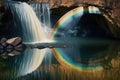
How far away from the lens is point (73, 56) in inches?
808

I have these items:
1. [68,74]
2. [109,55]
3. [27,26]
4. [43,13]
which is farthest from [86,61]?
[43,13]

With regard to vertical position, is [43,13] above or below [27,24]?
above

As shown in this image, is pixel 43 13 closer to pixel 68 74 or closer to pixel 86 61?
pixel 86 61

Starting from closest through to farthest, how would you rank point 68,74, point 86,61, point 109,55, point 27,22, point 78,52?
point 68,74 < point 86,61 < point 109,55 < point 78,52 < point 27,22

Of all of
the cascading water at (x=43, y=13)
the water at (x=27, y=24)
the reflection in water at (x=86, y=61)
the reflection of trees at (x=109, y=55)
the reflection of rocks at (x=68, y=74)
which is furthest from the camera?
the cascading water at (x=43, y=13)

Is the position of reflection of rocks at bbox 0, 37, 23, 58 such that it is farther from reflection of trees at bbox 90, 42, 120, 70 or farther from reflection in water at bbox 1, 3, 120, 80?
reflection of trees at bbox 90, 42, 120, 70

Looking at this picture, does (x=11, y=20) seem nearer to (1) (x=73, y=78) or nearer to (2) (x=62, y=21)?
(2) (x=62, y=21)

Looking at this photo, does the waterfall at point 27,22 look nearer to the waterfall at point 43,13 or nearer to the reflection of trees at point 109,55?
the waterfall at point 43,13

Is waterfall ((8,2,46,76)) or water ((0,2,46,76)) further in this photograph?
waterfall ((8,2,46,76))

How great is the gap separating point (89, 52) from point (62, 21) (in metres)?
6.49

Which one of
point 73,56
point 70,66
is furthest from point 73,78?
point 73,56

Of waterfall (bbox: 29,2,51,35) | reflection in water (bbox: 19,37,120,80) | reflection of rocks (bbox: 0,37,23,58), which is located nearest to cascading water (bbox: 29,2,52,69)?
waterfall (bbox: 29,2,51,35)

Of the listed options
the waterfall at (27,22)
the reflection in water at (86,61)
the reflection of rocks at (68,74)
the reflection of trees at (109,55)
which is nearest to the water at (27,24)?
the waterfall at (27,22)

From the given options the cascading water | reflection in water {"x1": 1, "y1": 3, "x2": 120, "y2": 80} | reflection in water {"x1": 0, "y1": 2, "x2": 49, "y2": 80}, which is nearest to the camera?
reflection in water {"x1": 1, "y1": 3, "x2": 120, "y2": 80}
